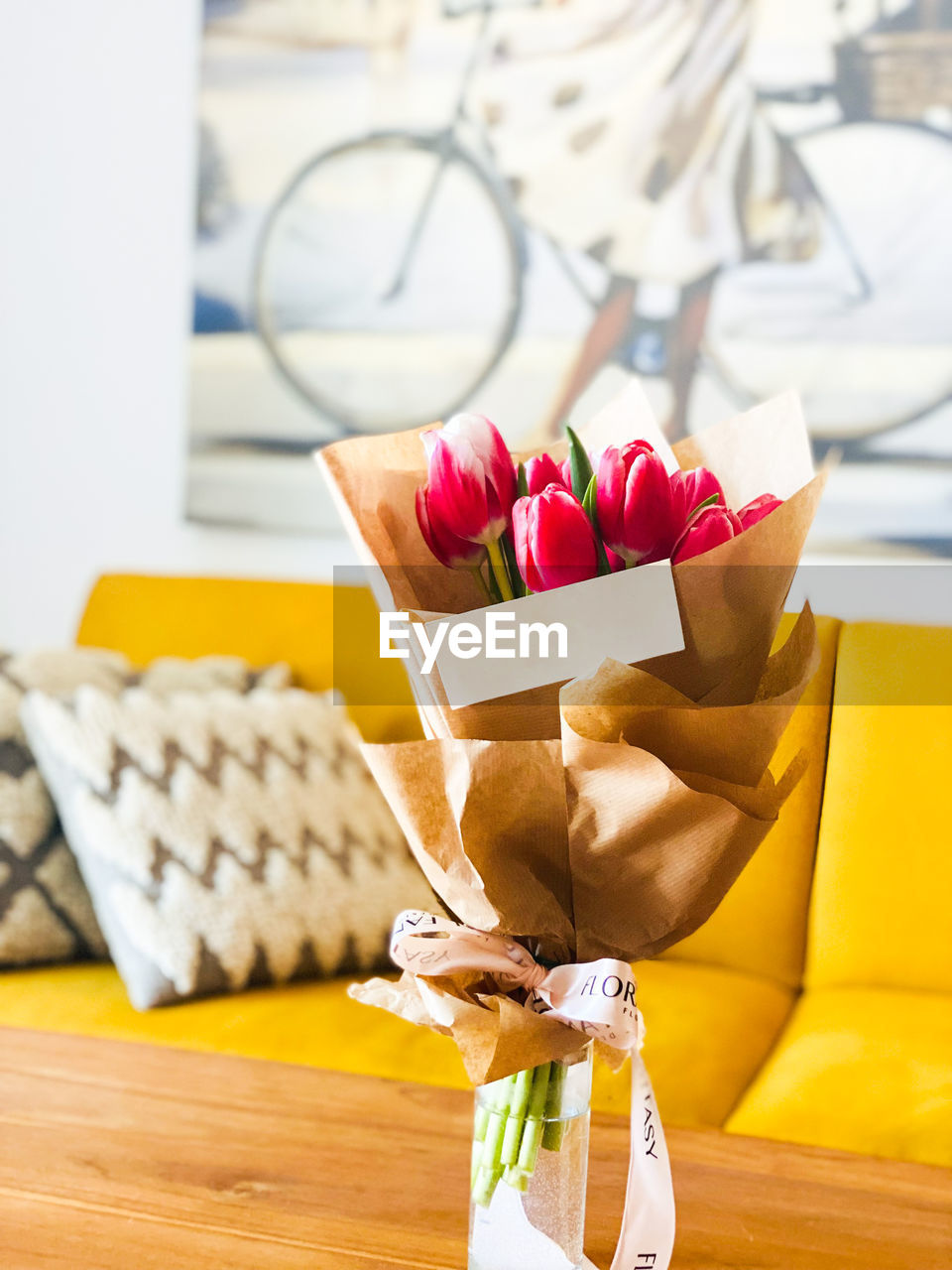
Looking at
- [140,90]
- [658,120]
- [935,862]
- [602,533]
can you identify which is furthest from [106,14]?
[602,533]

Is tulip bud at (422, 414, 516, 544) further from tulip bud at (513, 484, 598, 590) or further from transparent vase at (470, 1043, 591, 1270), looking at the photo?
transparent vase at (470, 1043, 591, 1270)

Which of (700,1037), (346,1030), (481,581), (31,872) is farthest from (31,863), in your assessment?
(481,581)

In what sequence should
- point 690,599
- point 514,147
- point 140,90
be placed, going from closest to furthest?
point 690,599 → point 514,147 → point 140,90

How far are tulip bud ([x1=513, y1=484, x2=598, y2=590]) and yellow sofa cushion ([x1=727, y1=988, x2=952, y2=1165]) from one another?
2.76ft

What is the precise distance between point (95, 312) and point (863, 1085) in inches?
77.2

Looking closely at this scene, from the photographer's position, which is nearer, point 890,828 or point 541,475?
point 541,475

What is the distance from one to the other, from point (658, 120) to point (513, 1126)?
188 cm

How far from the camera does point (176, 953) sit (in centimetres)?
128

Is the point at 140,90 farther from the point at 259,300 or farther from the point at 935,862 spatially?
the point at 935,862

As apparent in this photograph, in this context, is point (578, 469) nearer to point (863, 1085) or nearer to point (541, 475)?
Result: point (541, 475)

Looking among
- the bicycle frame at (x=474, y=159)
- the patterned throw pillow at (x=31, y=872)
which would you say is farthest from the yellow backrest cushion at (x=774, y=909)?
the bicycle frame at (x=474, y=159)

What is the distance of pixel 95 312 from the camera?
7.82ft

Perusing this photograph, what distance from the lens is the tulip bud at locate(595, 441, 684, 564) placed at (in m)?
0.47

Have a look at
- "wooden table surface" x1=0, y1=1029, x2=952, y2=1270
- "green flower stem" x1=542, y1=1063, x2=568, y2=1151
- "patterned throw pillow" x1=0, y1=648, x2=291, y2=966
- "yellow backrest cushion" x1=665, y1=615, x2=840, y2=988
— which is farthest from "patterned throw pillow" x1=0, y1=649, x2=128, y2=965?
"green flower stem" x1=542, y1=1063, x2=568, y2=1151
